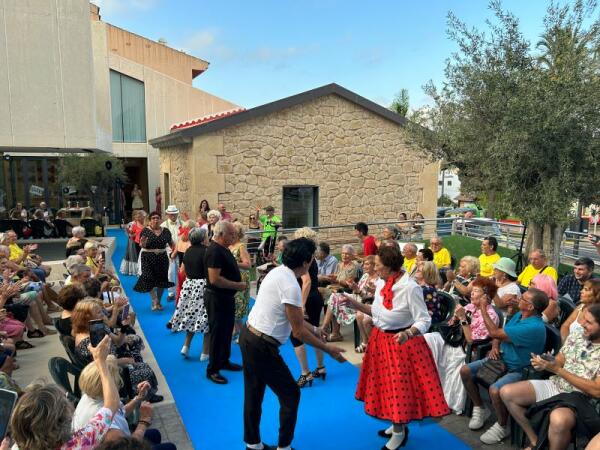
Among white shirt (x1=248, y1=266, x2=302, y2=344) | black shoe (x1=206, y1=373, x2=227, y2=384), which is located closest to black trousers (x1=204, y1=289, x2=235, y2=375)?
black shoe (x1=206, y1=373, x2=227, y2=384)

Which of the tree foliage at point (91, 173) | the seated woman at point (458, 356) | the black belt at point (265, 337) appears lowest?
the seated woman at point (458, 356)

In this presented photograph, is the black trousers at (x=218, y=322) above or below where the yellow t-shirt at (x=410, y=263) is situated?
below

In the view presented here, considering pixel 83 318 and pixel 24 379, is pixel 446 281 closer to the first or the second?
pixel 83 318

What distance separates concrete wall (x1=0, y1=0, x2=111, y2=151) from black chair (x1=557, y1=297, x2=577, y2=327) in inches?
351

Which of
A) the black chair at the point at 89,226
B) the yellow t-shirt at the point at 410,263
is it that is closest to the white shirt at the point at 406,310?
the yellow t-shirt at the point at 410,263

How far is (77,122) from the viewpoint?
9.44 meters

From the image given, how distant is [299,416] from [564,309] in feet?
10.5

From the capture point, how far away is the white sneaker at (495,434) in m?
3.85

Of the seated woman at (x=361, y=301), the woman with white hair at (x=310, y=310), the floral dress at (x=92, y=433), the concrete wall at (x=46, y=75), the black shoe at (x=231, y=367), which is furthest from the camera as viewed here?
the concrete wall at (x=46, y=75)

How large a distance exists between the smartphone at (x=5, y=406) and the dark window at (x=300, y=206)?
32.9ft

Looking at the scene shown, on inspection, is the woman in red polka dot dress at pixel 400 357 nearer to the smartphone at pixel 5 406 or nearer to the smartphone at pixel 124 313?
the smartphone at pixel 5 406

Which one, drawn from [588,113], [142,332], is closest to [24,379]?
[142,332]

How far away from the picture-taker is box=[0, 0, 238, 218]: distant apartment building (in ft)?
29.1

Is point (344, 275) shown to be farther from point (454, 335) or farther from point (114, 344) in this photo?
point (114, 344)
